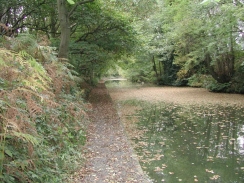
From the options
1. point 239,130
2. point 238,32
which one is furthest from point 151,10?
point 238,32

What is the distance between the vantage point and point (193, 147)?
24.0 ft

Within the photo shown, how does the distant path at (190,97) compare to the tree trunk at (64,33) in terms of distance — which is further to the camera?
the distant path at (190,97)

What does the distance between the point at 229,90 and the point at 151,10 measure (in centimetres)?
1493

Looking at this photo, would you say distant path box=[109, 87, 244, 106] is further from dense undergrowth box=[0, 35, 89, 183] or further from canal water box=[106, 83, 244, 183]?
dense undergrowth box=[0, 35, 89, 183]

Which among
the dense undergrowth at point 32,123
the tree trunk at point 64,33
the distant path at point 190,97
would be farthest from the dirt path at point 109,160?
the distant path at point 190,97

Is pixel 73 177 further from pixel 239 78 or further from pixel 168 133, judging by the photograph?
pixel 239 78

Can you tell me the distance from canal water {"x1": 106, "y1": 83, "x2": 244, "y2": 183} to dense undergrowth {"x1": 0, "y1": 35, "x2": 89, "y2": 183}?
6.87 ft

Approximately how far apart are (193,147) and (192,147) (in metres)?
0.03

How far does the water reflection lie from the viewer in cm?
549

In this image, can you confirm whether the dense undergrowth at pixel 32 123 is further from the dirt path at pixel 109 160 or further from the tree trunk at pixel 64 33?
the tree trunk at pixel 64 33

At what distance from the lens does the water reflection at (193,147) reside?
18.0 ft

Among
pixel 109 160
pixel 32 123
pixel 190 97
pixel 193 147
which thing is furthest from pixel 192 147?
pixel 190 97

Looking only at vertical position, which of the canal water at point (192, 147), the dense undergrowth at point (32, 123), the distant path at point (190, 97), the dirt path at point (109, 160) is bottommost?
the canal water at point (192, 147)

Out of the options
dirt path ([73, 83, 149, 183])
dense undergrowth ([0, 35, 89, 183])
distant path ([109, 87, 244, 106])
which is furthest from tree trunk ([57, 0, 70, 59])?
distant path ([109, 87, 244, 106])
